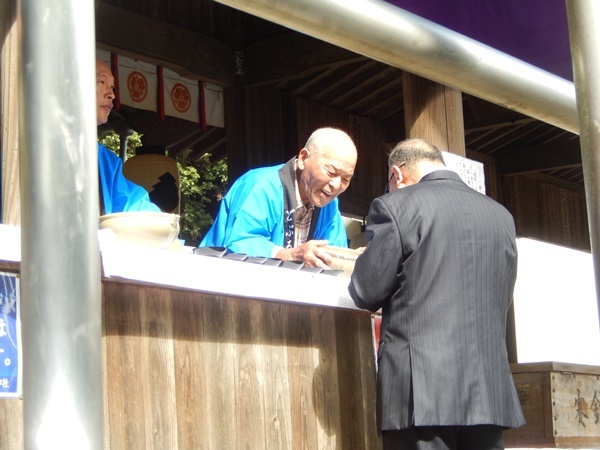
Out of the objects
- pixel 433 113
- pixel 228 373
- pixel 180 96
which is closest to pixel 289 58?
pixel 180 96

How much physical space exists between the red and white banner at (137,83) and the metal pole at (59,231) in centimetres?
545

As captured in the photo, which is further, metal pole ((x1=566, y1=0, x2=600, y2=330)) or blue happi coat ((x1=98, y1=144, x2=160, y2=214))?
blue happi coat ((x1=98, y1=144, x2=160, y2=214))

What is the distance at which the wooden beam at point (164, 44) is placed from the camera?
7.47 metres

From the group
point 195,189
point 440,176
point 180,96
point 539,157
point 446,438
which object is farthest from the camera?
point 195,189

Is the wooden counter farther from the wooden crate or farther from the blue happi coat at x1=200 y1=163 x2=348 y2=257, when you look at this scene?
the wooden crate

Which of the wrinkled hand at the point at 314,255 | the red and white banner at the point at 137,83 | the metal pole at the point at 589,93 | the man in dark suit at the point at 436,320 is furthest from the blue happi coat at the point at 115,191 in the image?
the red and white banner at the point at 137,83

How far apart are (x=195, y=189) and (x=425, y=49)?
14.9 metres

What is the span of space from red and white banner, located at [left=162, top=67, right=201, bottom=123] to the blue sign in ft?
18.0

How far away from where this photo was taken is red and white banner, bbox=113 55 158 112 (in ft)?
25.9

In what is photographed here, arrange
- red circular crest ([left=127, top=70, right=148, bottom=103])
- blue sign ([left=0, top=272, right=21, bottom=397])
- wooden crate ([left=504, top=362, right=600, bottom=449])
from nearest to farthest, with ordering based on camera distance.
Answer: blue sign ([left=0, top=272, right=21, bottom=397])
wooden crate ([left=504, top=362, right=600, bottom=449])
red circular crest ([left=127, top=70, right=148, bottom=103])

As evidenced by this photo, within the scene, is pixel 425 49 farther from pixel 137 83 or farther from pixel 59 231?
pixel 137 83

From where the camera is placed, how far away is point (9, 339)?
2891mm

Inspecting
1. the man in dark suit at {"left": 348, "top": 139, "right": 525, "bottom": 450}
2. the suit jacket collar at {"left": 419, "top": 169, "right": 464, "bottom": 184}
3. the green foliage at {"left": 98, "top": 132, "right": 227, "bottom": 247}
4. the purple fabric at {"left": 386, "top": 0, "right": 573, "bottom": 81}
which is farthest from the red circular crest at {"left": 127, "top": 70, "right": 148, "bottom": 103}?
the green foliage at {"left": 98, "top": 132, "right": 227, "bottom": 247}

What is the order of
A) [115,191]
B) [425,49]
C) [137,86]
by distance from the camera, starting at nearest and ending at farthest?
[115,191] → [425,49] → [137,86]
